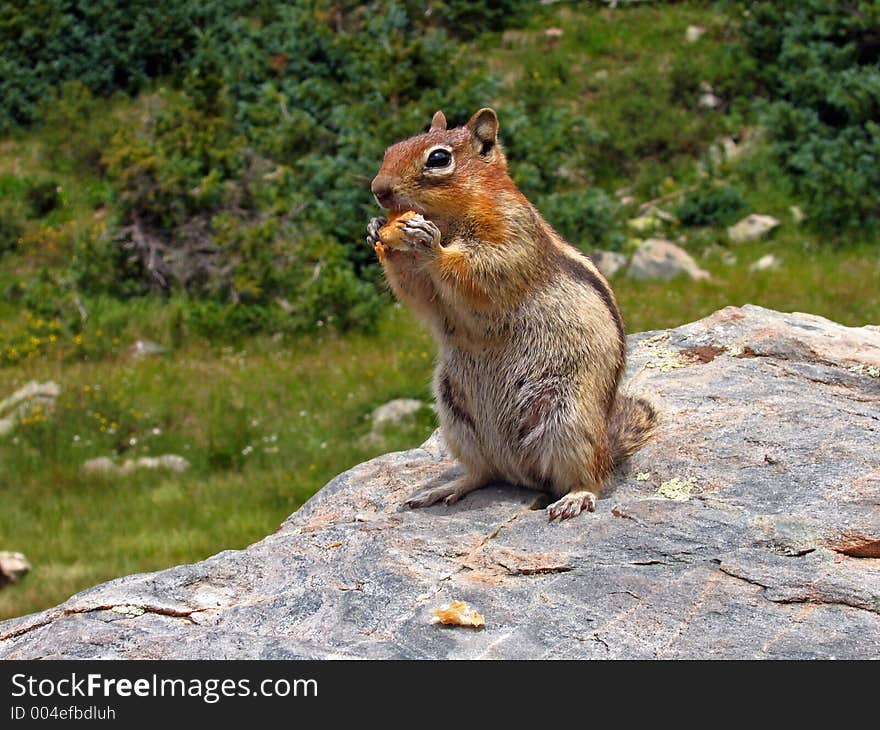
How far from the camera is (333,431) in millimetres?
11961

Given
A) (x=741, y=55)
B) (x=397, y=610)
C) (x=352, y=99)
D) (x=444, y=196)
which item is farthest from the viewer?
(x=741, y=55)

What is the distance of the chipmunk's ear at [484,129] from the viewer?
548 centimetres

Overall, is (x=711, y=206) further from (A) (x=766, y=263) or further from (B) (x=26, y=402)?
(B) (x=26, y=402)

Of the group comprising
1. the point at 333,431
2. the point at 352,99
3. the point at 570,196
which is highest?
the point at 352,99

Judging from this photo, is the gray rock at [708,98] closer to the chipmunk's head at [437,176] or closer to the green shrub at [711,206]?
the green shrub at [711,206]

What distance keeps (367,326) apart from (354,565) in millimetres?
9899

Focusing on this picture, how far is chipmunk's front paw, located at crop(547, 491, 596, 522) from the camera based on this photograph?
206 inches

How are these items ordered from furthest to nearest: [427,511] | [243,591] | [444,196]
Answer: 1. [427,511]
2. [444,196]
3. [243,591]

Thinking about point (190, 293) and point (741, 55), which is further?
point (741, 55)

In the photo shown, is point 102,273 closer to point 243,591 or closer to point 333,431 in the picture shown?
point 333,431

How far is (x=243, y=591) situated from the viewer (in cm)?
484

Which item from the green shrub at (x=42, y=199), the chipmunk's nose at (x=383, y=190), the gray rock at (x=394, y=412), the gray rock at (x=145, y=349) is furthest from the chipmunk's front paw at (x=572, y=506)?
the green shrub at (x=42, y=199)

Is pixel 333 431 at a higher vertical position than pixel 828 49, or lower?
lower

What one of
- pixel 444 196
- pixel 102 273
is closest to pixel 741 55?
pixel 102 273
